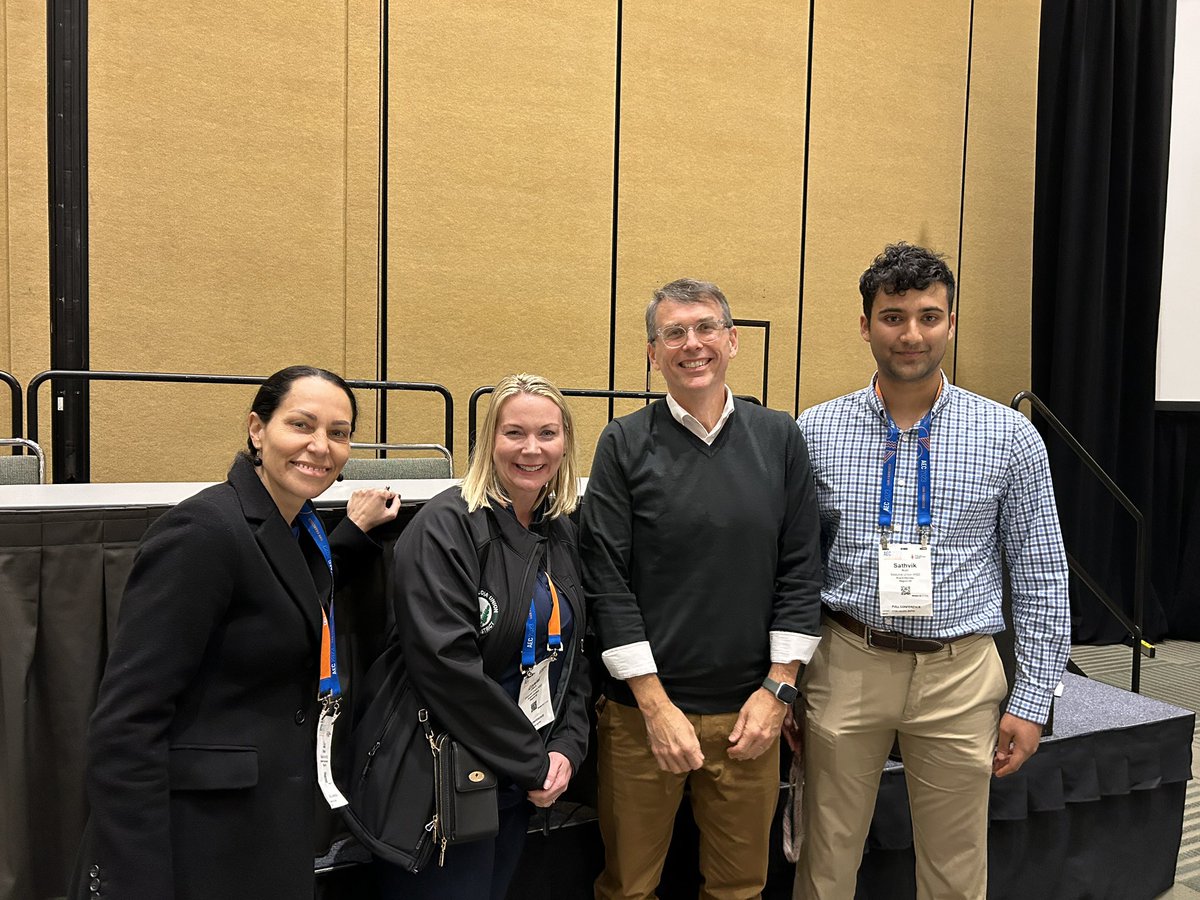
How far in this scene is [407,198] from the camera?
4.79 m

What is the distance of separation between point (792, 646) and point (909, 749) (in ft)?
1.46

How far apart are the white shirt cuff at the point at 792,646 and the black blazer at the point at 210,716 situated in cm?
90

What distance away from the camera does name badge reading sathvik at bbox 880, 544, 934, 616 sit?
171 centimetres

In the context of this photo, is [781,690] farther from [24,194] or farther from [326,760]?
[24,194]

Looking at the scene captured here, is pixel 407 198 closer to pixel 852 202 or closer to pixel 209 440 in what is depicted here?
pixel 209 440

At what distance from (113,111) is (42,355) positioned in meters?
1.31

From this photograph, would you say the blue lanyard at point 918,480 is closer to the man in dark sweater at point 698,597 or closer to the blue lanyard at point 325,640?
the man in dark sweater at point 698,597

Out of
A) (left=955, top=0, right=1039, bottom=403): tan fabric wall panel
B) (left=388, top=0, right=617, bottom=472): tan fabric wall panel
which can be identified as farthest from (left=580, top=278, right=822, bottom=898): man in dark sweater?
(left=955, top=0, right=1039, bottom=403): tan fabric wall panel

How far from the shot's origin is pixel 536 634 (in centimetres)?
154

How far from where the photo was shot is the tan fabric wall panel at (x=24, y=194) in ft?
13.1

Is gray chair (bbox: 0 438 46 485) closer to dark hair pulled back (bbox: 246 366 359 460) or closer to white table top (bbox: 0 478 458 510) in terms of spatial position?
white table top (bbox: 0 478 458 510)

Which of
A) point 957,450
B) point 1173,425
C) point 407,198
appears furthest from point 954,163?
point 957,450

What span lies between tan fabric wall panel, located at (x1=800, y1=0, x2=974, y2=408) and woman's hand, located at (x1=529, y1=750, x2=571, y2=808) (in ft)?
15.7

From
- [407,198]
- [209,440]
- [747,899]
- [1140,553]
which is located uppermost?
[407,198]
